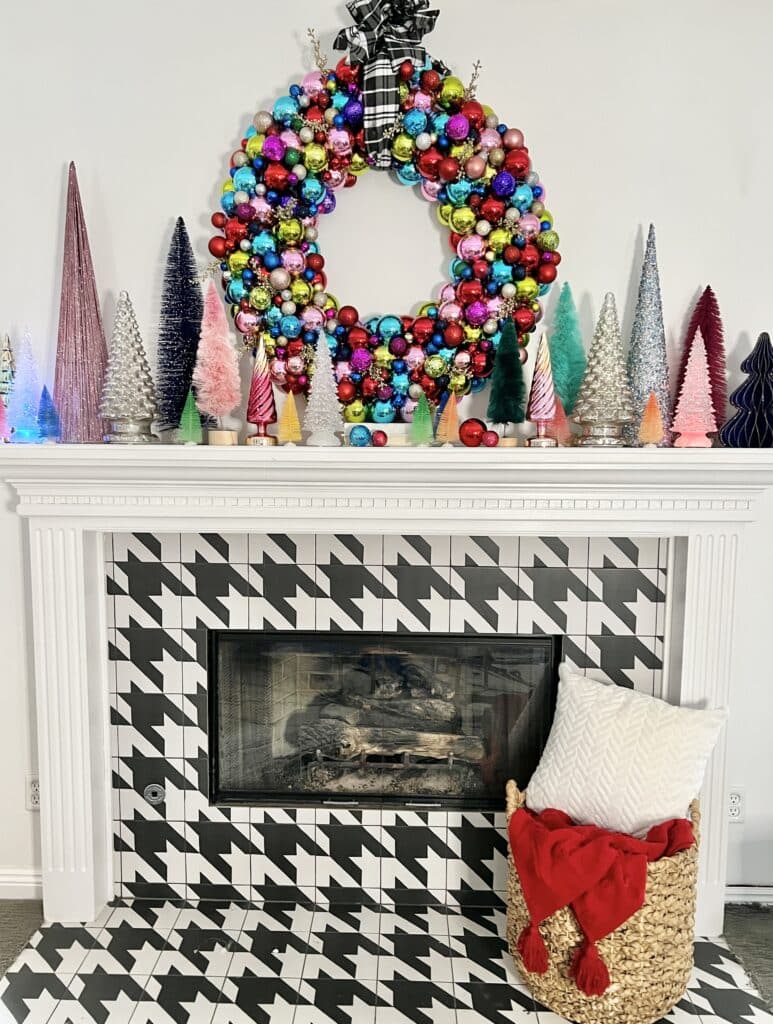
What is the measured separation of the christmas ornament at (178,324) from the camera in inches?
84.4

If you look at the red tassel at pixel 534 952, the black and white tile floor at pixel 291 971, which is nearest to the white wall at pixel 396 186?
the red tassel at pixel 534 952

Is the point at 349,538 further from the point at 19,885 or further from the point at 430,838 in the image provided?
the point at 19,885

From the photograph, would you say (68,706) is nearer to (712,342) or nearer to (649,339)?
(649,339)

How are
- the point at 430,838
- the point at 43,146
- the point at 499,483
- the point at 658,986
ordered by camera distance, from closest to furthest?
1. the point at 658,986
2. the point at 499,483
3. the point at 43,146
4. the point at 430,838

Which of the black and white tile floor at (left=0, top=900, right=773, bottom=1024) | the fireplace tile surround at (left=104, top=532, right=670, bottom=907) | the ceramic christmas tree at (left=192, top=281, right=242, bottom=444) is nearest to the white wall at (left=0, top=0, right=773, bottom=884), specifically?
the ceramic christmas tree at (left=192, top=281, right=242, bottom=444)

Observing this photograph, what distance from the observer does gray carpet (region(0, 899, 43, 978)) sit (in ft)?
7.20

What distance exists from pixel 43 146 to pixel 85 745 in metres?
1.60

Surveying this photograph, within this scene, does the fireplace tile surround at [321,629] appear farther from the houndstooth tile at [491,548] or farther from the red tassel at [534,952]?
the red tassel at [534,952]

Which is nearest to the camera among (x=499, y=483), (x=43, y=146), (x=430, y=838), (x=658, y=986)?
(x=658, y=986)

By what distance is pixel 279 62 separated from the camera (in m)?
2.14

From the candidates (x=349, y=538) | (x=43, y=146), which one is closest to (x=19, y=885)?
(x=349, y=538)

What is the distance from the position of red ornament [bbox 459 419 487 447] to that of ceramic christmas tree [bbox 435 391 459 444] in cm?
3

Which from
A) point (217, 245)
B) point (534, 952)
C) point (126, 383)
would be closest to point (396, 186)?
Result: point (217, 245)

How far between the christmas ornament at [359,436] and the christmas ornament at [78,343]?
25.9 inches
